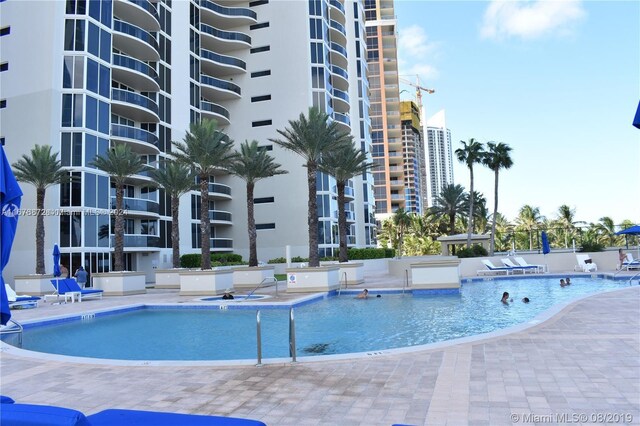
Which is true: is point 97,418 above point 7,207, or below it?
below

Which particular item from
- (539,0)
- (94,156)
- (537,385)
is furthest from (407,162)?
(537,385)

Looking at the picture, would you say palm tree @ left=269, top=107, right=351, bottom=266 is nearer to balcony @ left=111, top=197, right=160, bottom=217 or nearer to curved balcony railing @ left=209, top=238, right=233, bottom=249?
balcony @ left=111, top=197, right=160, bottom=217

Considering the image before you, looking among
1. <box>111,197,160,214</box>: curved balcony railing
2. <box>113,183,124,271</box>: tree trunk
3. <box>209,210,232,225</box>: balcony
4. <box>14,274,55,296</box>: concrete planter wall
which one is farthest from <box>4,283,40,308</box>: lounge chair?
<box>209,210,232,225</box>: balcony

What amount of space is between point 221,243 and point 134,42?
1835cm

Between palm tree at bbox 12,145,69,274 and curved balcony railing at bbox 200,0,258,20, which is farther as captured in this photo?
curved balcony railing at bbox 200,0,258,20

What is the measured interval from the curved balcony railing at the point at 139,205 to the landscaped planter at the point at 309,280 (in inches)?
629

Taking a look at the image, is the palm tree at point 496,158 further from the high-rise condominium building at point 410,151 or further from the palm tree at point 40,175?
the high-rise condominium building at point 410,151

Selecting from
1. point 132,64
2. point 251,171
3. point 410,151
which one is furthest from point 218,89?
point 410,151

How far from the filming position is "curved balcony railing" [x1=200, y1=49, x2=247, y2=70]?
43.6m

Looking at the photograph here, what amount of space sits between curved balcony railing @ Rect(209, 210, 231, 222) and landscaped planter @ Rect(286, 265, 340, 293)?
71.4ft

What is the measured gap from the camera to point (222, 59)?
44.2 metres

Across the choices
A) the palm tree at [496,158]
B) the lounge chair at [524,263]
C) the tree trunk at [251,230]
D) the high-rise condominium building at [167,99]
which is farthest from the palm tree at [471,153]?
the tree trunk at [251,230]

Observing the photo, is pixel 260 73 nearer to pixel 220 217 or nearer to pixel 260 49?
pixel 260 49

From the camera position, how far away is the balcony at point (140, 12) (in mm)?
33375
